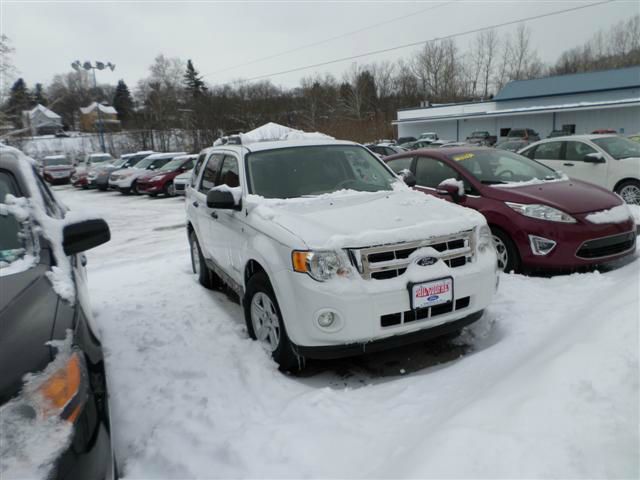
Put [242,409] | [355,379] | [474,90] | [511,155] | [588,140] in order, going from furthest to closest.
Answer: [474,90]
[588,140]
[511,155]
[355,379]
[242,409]

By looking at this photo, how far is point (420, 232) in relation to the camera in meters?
3.30

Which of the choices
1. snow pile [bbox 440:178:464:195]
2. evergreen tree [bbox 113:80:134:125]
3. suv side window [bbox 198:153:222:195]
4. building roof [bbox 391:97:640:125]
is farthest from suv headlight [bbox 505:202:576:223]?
evergreen tree [bbox 113:80:134:125]

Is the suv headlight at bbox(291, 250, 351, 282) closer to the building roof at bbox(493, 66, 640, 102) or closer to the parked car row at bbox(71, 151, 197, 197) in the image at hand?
the parked car row at bbox(71, 151, 197, 197)

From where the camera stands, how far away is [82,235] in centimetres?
285

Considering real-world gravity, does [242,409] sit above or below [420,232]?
below

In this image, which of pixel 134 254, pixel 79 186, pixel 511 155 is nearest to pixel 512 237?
pixel 511 155

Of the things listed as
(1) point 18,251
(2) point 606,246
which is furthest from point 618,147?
(1) point 18,251

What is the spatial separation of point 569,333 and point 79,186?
92.6 feet

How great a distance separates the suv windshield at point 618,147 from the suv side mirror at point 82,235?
979 centimetres

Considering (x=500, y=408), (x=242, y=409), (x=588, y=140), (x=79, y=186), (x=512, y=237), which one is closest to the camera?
(x=500, y=408)

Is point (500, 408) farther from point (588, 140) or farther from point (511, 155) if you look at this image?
point (588, 140)

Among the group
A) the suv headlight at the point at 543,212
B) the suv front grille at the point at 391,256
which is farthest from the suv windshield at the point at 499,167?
the suv front grille at the point at 391,256

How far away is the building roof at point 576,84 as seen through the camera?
38562 mm

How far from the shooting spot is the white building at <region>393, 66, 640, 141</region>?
36.3 meters
